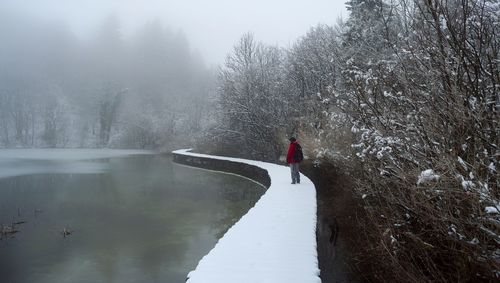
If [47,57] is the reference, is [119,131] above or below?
below

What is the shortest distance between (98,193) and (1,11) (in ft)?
406

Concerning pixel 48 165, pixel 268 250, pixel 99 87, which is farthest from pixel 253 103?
pixel 99 87

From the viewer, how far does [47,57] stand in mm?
99250

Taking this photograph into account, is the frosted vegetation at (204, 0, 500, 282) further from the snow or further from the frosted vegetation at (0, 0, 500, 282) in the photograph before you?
the snow

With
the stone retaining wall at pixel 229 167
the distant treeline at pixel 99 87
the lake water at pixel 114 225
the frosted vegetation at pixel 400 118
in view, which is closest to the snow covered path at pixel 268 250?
the frosted vegetation at pixel 400 118

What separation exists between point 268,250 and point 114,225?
783 cm

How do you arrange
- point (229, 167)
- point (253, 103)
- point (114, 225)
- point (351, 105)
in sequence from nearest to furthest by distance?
point (351, 105)
point (114, 225)
point (229, 167)
point (253, 103)

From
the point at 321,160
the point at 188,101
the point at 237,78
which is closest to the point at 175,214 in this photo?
the point at 321,160

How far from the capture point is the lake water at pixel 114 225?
882cm

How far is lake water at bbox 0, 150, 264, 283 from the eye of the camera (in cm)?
882

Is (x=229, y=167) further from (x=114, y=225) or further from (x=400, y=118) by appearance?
(x=400, y=118)

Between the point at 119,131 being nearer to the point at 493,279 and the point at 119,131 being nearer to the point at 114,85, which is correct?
the point at 114,85

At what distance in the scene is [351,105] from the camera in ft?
30.4

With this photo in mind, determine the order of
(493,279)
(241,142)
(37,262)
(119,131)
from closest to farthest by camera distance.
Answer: (493,279) < (37,262) < (241,142) < (119,131)
